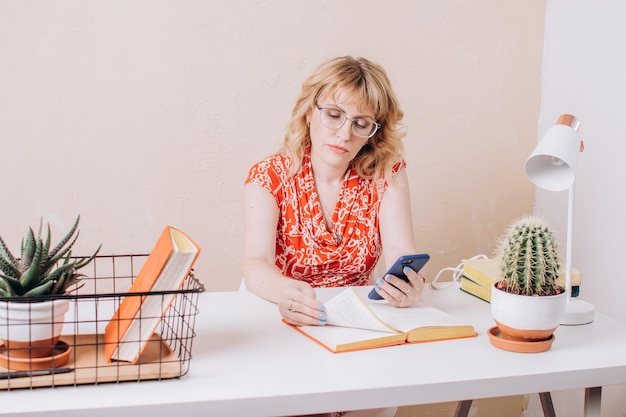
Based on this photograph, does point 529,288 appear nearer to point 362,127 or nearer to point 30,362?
point 362,127

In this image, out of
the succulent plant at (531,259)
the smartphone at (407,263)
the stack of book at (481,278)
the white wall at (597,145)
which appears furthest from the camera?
the white wall at (597,145)

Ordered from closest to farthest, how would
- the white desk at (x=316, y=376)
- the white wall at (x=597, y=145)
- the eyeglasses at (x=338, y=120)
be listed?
the white desk at (x=316, y=376) < the eyeglasses at (x=338, y=120) < the white wall at (x=597, y=145)

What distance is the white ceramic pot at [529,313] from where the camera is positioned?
138 cm

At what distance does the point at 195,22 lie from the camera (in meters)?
2.42

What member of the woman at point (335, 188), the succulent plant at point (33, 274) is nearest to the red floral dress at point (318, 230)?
the woman at point (335, 188)

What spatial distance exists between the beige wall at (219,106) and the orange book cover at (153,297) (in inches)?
50.0

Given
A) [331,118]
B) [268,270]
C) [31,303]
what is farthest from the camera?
[331,118]

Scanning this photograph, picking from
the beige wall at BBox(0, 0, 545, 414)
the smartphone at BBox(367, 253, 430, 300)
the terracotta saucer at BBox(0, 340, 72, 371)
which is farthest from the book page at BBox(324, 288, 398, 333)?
the beige wall at BBox(0, 0, 545, 414)

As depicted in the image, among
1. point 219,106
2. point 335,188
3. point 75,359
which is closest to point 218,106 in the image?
point 219,106

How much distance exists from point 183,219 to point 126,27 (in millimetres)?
714

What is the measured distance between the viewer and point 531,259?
138 centimetres

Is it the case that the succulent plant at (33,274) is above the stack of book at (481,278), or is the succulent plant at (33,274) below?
above

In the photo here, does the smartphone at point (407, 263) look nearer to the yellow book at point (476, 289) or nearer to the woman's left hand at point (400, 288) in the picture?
the woman's left hand at point (400, 288)

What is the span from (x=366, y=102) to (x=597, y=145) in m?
0.88
